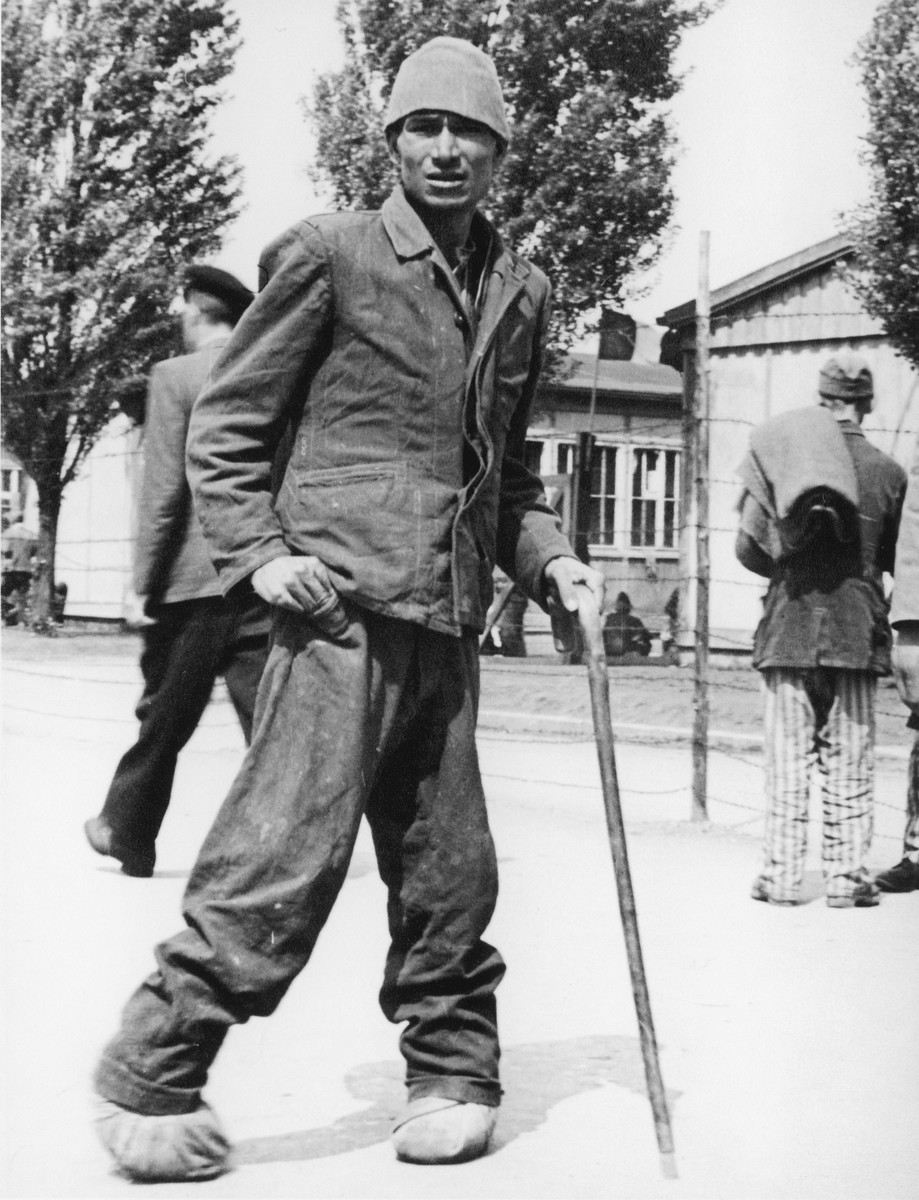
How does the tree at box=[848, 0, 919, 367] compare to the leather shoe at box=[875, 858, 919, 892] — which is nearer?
the tree at box=[848, 0, 919, 367]

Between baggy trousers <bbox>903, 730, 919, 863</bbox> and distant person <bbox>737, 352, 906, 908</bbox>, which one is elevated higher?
distant person <bbox>737, 352, 906, 908</bbox>

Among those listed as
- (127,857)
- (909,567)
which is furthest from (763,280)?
(909,567)

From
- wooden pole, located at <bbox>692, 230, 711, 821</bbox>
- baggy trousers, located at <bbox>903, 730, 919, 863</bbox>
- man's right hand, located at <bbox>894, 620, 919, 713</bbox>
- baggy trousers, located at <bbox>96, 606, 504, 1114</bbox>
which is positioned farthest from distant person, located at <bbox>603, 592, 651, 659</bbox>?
baggy trousers, located at <bbox>96, 606, 504, 1114</bbox>

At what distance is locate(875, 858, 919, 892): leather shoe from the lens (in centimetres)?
594

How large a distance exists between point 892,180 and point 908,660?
11.2 ft

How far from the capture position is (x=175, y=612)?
5465 millimetres

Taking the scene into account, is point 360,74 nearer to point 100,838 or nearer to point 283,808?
point 100,838

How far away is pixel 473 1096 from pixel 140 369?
11.0 m

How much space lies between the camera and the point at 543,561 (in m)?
3.35

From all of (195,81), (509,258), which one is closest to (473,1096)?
(509,258)

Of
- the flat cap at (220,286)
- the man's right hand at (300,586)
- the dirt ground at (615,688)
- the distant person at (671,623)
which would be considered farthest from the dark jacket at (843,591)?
the distant person at (671,623)

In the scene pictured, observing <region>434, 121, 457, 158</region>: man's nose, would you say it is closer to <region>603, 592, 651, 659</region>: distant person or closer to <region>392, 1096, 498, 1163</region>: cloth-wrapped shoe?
<region>392, 1096, 498, 1163</region>: cloth-wrapped shoe

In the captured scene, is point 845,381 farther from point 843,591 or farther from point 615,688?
point 615,688

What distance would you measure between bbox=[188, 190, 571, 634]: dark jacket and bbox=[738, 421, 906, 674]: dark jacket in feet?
9.12
